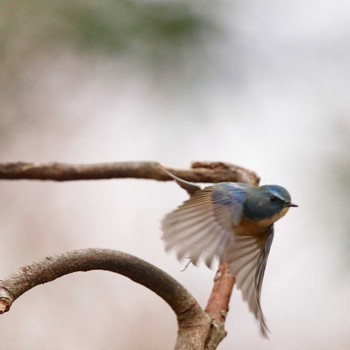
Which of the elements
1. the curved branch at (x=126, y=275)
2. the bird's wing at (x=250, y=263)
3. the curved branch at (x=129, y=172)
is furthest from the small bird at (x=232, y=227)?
the curved branch at (x=129, y=172)

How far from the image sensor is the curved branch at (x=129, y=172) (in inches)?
62.7

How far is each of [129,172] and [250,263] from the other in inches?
17.2

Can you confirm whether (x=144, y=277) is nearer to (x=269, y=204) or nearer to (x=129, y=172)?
(x=269, y=204)

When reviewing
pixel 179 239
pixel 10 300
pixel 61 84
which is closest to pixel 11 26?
pixel 61 84

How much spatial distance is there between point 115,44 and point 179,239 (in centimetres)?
111

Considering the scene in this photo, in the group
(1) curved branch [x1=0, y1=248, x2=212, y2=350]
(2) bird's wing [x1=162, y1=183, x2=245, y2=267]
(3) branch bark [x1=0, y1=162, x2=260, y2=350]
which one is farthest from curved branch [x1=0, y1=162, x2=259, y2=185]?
(1) curved branch [x1=0, y1=248, x2=212, y2=350]

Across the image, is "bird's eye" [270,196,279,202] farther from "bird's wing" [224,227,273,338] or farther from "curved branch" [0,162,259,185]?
"curved branch" [0,162,259,185]

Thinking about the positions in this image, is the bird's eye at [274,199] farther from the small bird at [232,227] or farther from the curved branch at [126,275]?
the curved branch at [126,275]

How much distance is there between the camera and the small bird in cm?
121

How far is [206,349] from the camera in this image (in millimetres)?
1074

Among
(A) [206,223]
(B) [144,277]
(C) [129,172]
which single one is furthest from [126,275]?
(C) [129,172]

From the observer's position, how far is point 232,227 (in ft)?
4.23

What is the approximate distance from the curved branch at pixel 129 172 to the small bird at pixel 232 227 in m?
0.25

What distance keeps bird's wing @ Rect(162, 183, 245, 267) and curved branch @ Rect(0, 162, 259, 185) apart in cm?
24
